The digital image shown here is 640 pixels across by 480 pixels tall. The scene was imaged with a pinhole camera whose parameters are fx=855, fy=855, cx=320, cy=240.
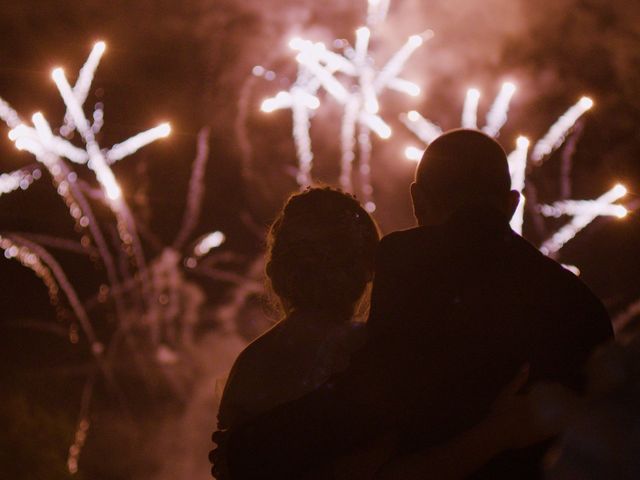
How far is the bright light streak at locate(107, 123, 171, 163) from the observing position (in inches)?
426

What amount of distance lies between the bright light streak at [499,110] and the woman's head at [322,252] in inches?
297

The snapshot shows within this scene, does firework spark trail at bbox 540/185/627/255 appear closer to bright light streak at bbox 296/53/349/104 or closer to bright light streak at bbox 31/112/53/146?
bright light streak at bbox 296/53/349/104

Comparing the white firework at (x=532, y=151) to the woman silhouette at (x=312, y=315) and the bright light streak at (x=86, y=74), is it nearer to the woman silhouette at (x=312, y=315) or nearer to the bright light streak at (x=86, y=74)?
the bright light streak at (x=86, y=74)

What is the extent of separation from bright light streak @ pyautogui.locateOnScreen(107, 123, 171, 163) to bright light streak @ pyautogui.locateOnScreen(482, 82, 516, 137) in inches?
158

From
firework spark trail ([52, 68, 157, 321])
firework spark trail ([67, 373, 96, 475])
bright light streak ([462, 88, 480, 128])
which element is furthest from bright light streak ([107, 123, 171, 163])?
bright light streak ([462, 88, 480, 128])

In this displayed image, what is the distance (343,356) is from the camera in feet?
6.73

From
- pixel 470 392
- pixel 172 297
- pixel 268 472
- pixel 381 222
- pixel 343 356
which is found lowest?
pixel 470 392

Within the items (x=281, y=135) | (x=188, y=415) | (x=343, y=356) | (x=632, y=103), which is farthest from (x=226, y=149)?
(x=343, y=356)

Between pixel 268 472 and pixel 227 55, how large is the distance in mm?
10012

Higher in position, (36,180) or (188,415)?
(36,180)

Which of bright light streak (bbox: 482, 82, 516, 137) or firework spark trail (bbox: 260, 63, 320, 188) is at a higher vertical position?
firework spark trail (bbox: 260, 63, 320, 188)

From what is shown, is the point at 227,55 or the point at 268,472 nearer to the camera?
the point at 268,472

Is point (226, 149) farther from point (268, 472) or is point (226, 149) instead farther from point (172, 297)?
point (268, 472)

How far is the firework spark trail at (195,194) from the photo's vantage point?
1280cm
